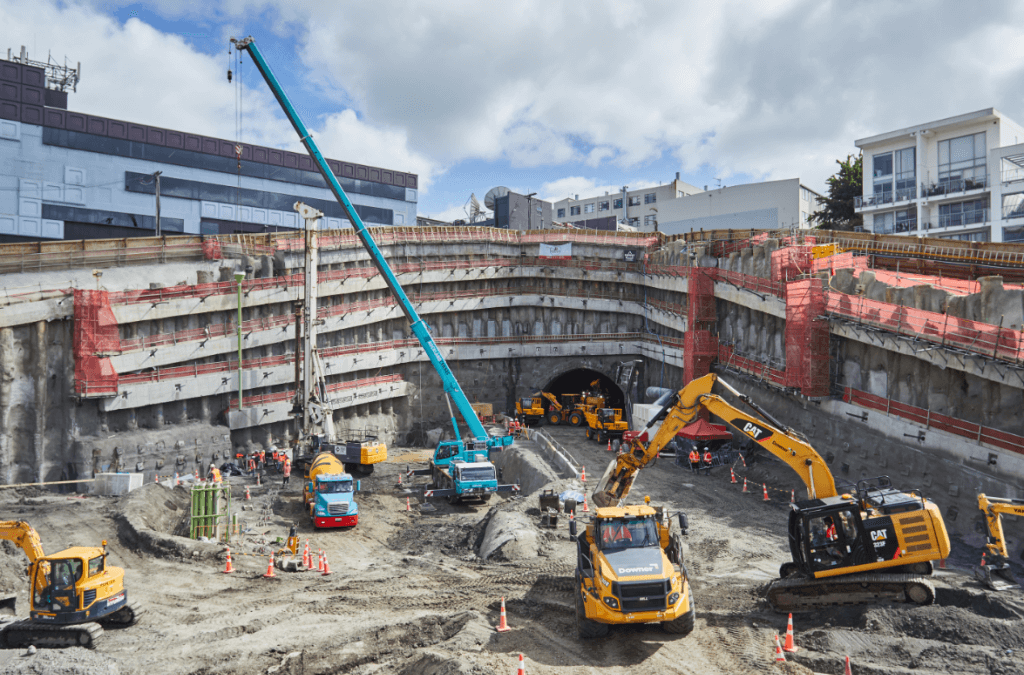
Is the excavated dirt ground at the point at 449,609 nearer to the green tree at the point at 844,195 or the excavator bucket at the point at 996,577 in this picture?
the excavator bucket at the point at 996,577

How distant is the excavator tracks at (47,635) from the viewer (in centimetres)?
1360

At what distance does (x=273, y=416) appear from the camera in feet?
118

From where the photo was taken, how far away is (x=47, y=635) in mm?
13633

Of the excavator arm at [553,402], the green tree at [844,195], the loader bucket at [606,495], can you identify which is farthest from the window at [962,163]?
the loader bucket at [606,495]

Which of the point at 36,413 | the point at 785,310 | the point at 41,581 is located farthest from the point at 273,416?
the point at 785,310

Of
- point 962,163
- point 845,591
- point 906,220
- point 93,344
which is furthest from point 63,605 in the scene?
point 962,163

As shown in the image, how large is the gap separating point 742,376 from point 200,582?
80.3 feet

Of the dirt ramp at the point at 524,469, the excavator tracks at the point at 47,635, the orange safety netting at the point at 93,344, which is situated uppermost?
the orange safety netting at the point at 93,344

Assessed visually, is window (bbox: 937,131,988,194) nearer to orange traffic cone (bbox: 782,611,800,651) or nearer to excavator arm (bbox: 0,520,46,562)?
orange traffic cone (bbox: 782,611,800,651)

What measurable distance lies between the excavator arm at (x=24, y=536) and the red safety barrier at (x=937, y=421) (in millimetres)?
23908

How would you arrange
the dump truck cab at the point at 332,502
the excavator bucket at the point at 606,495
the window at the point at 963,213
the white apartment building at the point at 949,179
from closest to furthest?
1. the excavator bucket at the point at 606,495
2. the dump truck cab at the point at 332,502
3. the white apartment building at the point at 949,179
4. the window at the point at 963,213

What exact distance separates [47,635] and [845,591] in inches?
628

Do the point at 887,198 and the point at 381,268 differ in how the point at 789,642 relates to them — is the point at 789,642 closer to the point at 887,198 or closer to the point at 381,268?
the point at 381,268

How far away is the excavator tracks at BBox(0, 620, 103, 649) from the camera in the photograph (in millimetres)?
13602
